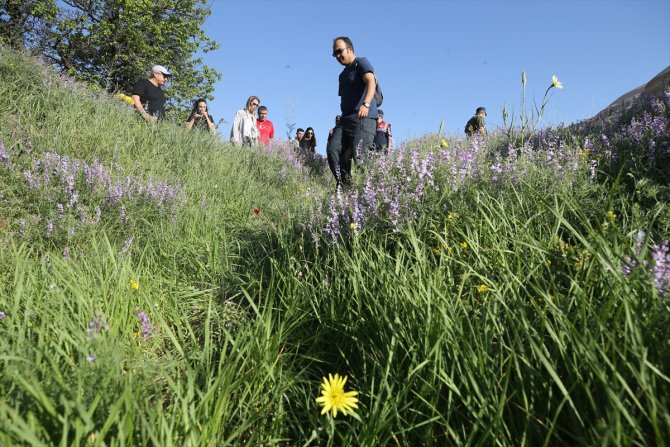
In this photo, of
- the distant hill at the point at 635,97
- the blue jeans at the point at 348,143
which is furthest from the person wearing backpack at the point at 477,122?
the blue jeans at the point at 348,143

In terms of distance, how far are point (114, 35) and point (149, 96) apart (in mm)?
13089

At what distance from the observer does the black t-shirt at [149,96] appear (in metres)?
7.19

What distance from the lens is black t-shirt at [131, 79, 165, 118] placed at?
719 centimetres

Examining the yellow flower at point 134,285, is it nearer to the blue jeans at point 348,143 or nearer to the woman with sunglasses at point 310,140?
the blue jeans at point 348,143

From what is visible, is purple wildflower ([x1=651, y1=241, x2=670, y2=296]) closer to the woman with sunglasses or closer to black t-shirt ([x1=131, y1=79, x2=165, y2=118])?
black t-shirt ([x1=131, y1=79, x2=165, y2=118])

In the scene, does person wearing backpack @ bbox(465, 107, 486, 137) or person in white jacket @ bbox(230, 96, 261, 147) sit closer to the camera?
person wearing backpack @ bbox(465, 107, 486, 137)

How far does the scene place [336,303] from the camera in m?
2.25

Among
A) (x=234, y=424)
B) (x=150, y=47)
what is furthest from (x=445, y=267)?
(x=150, y=47)

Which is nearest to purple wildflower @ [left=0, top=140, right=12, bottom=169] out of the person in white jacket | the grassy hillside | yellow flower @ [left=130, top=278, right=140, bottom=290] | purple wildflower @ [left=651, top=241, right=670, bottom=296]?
the grassy hillside

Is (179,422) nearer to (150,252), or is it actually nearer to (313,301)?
(313,301)

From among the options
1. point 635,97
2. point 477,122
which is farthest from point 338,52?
point 477,122

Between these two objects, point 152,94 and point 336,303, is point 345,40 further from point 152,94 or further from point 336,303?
point 336,303

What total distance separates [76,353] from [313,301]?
3.83 feet

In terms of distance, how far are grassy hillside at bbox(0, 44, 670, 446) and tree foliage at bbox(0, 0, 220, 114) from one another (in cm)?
1453
